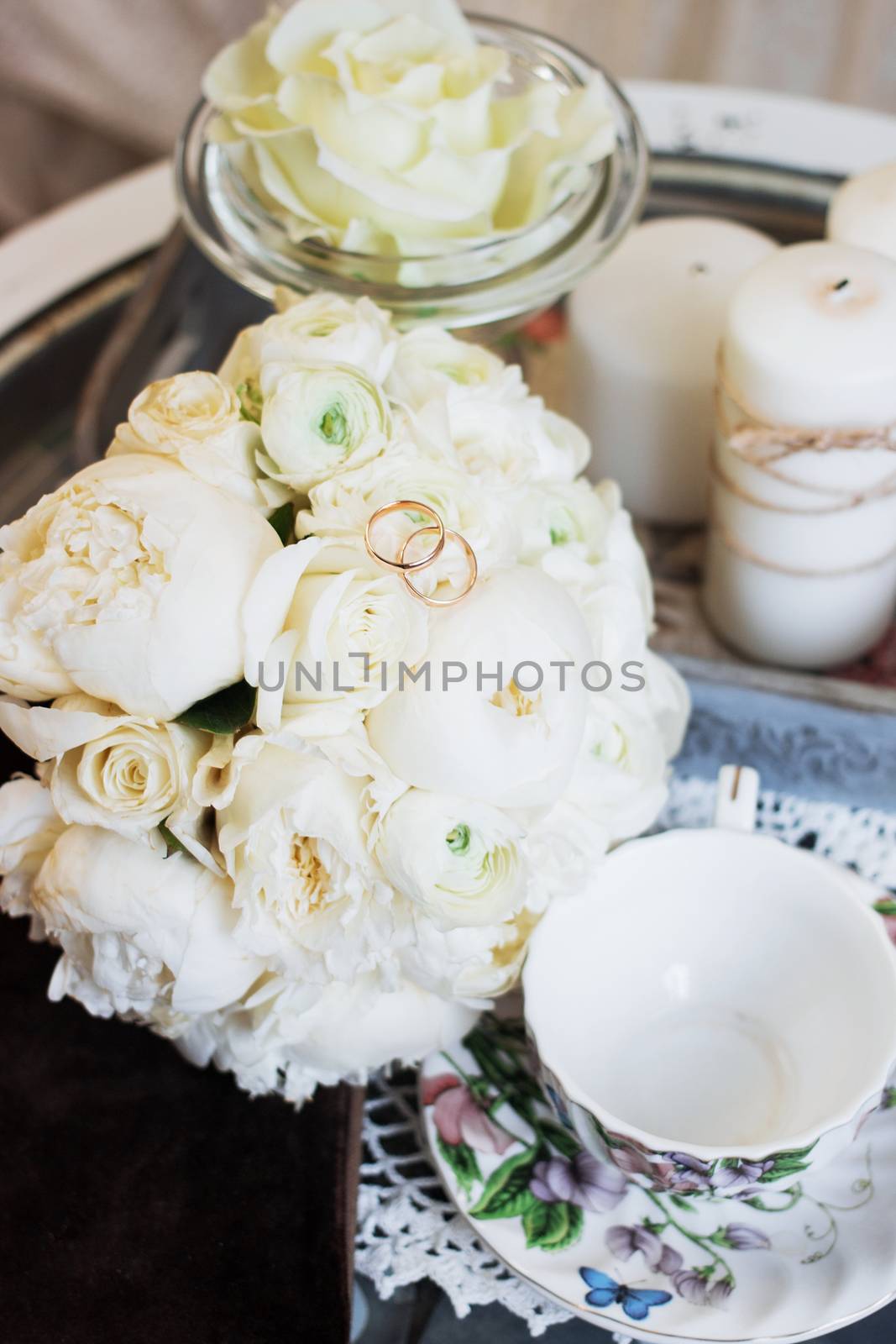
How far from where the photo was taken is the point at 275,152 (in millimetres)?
466

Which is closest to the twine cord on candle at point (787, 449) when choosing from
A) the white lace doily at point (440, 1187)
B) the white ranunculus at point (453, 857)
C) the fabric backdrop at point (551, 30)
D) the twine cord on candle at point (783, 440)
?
the twine cord on candle at point (783, 440)

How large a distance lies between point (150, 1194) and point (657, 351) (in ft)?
1.24

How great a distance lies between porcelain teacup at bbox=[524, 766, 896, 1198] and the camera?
1.28 feet

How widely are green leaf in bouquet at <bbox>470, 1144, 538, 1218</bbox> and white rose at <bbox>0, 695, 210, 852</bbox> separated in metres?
0.16

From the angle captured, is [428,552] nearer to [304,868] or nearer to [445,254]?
[304,868]

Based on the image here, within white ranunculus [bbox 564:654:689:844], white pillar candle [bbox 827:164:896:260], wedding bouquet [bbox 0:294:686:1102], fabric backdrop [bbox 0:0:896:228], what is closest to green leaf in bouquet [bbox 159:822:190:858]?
wedding bouquet [bbox 0:294:686:1102]

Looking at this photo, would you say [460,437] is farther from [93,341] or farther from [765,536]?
[93,341]

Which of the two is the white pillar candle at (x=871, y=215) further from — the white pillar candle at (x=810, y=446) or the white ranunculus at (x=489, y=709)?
the white ranunculus at (x=489, y=709)

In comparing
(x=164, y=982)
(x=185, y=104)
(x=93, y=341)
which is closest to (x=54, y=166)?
(x=185, y=104)

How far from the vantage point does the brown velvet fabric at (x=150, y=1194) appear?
360 mm

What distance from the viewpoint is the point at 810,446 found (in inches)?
17.7

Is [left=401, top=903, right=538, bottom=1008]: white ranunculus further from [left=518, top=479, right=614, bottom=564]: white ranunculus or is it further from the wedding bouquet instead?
[left=518, top=479, right=614, bottom=564]: white ranunculus

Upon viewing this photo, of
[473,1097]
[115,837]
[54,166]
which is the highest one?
[115,837]

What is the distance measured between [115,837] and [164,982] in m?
0.04
